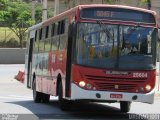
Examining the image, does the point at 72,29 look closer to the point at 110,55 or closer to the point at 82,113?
the point at 110,55

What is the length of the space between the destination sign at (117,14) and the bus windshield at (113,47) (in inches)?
9.8

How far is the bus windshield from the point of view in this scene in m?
15.4

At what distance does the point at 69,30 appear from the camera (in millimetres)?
15781

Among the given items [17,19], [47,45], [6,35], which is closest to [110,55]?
[47,45]

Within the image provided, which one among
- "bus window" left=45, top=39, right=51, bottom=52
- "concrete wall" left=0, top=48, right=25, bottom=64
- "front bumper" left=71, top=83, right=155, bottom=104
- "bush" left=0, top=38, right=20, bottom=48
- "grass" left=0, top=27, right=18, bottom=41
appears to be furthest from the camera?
"grass" left=0, top=27, right=18, bottom=41

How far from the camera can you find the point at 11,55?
56.5 m

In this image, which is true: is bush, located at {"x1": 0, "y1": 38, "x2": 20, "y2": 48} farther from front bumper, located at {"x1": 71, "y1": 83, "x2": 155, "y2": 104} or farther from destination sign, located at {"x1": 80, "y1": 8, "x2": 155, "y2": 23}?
front bumper, located at {"x1": 71, "y1": 83, "x2": 155, "y2": 104}

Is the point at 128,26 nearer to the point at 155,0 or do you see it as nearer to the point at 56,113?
the point at 56,113

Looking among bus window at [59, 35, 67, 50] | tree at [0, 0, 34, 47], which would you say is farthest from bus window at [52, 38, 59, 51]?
tree at [0, 0, 34, 47]

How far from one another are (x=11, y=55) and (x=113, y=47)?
41.8m

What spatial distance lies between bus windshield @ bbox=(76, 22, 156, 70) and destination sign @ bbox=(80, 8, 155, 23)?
0.25 meters

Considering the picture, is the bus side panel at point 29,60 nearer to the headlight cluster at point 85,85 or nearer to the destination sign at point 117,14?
the destination sign at point 117,14

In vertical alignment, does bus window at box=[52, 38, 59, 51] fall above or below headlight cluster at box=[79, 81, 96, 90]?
above

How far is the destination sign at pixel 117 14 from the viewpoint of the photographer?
616 inches
